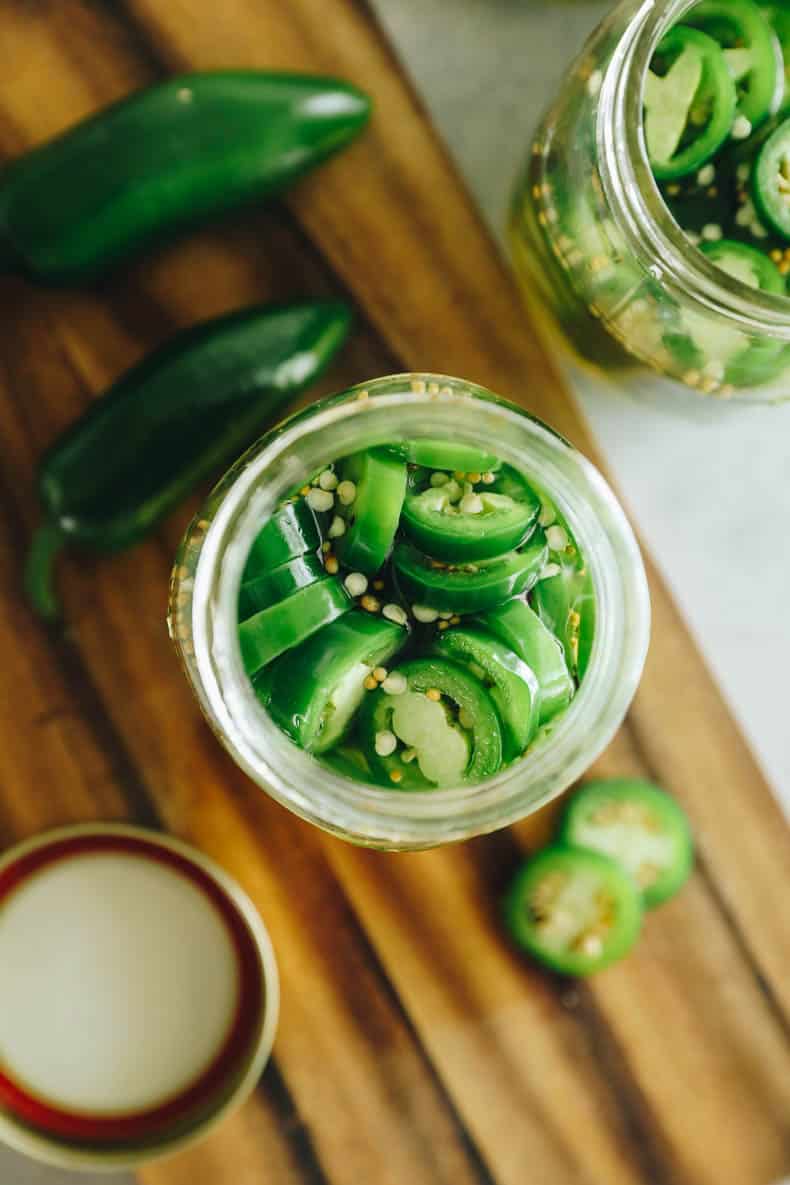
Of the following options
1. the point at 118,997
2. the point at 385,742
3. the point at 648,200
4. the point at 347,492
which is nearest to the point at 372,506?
the point at 347,492

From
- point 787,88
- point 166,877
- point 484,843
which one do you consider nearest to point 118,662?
point 166,877

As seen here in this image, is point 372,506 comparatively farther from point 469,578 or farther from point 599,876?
point 599,876

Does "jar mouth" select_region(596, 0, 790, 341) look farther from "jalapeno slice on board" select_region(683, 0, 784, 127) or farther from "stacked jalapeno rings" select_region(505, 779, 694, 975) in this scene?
"stacked jalapeno rings" select_region(505, 779, 694, 975)

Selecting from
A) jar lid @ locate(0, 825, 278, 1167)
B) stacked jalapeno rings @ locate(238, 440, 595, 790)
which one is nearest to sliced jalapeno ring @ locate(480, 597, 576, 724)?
stacked jalapeno rings @ locate(238, 440, 595, 790)

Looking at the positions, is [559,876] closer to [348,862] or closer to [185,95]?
[348,862]

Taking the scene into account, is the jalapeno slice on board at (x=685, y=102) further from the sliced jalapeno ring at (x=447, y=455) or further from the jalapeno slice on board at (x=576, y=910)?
the jalapeno slice on board at (x=576, y=910)

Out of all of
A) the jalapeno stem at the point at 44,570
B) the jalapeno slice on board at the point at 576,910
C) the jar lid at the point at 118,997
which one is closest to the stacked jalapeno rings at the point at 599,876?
the jalapeno slice on board at the point at 576,910
